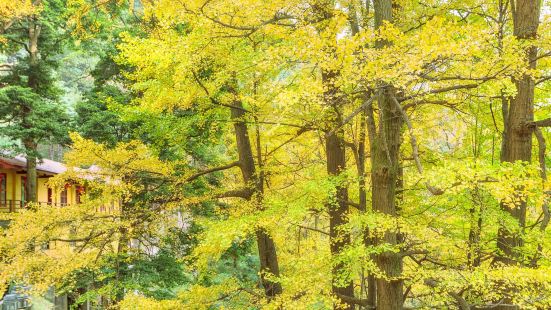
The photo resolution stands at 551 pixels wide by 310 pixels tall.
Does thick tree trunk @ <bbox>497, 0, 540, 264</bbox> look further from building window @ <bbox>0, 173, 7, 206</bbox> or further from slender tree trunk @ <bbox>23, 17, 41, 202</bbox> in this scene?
building window @ <bbox>0, 173, 7, 206</bbox>

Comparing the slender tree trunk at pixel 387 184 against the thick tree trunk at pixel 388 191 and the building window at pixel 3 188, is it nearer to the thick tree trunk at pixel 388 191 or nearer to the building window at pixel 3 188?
the thick tree trunk at pixel 388 191

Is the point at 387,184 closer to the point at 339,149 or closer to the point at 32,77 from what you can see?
the point at 339,149

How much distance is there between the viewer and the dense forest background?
4859 mm

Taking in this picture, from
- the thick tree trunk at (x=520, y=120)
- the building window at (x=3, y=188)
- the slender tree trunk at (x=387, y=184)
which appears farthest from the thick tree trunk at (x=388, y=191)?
the building window at (x=3, y=188)

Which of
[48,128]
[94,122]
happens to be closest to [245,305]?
[94,122]

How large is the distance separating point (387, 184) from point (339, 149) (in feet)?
9.83

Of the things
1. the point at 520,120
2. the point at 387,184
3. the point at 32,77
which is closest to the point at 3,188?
the point at 32,77

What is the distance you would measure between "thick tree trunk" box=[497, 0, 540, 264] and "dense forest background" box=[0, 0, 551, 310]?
27mm

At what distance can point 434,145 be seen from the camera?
10211 mm

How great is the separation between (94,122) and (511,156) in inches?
419

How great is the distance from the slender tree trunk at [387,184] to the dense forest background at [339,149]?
2cm

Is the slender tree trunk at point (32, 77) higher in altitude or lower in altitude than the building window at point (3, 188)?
higher

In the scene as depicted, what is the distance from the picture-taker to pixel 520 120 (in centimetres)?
646

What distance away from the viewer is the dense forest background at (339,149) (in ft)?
15.9
